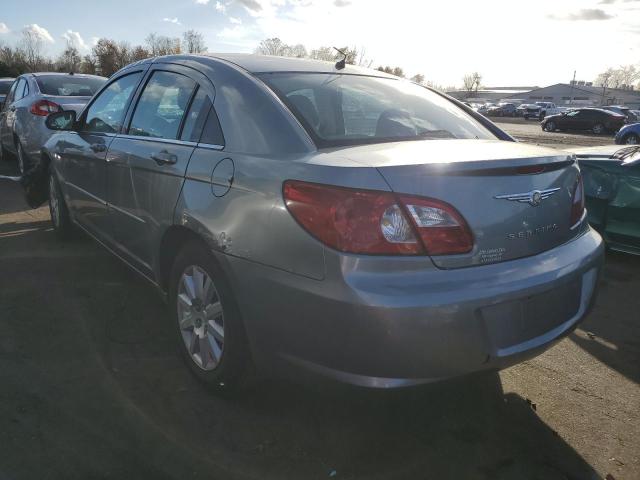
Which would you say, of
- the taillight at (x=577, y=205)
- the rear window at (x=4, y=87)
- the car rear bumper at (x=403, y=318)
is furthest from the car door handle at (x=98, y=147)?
the rear window at (x=4, y=87)

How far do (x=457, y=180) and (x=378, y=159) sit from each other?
0.32 meters

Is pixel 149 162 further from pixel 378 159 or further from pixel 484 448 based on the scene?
pixel 484 448

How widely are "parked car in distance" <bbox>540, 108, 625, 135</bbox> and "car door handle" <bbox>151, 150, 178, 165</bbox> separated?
102ft

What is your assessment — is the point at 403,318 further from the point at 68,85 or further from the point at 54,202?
the point at 68,85

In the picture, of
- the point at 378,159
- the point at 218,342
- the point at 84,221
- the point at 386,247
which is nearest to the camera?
the point at 386,247

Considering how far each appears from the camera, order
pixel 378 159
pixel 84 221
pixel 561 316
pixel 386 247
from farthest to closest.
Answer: pixel 84 221 < pixel 561 316 < pixel 378 159 < pixel 386 247

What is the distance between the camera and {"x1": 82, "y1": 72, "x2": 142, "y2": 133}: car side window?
379 cm

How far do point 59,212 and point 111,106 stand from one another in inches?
60.6

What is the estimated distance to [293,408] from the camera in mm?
2680

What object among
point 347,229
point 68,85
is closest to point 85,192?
point 347,229

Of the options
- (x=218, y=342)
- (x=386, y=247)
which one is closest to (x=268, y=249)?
(x=386, y=247)

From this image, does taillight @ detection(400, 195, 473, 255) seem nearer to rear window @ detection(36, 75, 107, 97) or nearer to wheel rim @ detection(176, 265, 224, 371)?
wheel rim @ detection(176, 265, 224, 371)

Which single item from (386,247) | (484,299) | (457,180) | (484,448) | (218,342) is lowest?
(484,448)

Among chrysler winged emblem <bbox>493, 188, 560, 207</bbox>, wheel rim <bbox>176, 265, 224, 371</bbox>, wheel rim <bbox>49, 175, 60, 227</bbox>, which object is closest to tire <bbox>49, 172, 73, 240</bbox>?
wheel rim <bbox>49, 175, 60, 227</bbox>
